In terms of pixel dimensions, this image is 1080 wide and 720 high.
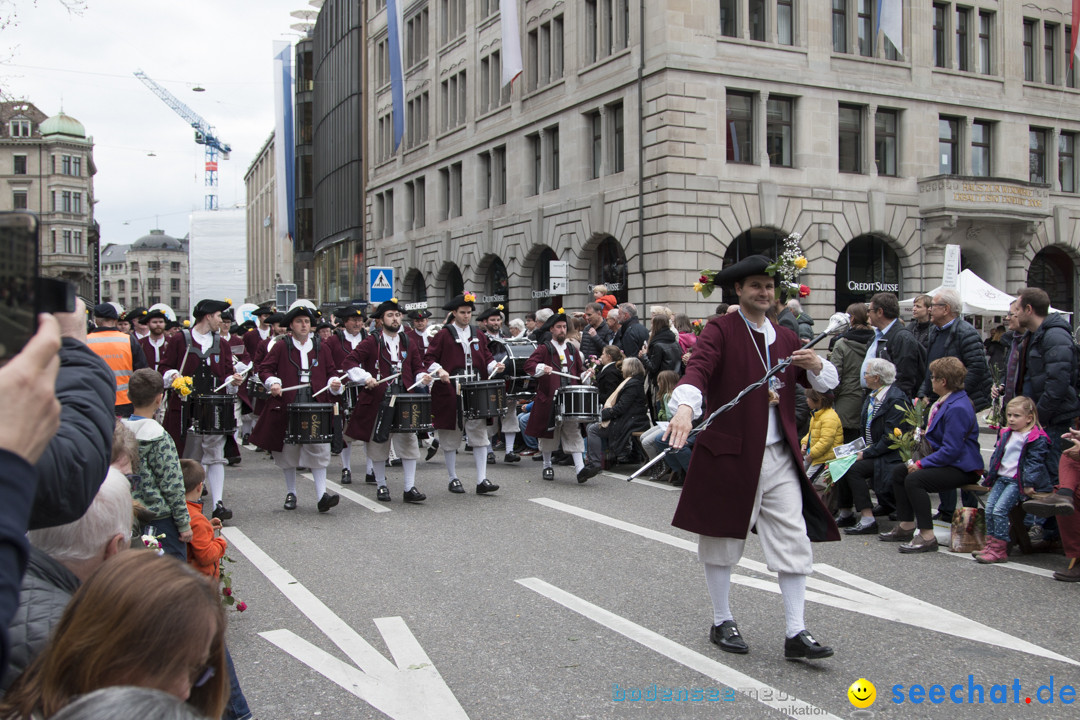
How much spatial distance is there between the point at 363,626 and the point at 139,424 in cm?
182

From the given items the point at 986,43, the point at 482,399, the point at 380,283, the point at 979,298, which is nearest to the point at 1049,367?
the point at 482,399

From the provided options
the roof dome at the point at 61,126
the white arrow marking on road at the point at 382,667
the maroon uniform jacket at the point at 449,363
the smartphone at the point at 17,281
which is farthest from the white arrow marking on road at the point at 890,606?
the roof dome at the point at 61,126

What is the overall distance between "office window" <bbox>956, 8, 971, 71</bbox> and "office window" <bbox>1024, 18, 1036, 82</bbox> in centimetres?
285

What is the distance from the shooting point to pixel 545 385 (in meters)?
12.9

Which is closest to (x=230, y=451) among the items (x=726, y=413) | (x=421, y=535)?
(x=421, y=535)

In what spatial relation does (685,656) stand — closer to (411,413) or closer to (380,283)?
(411,413)

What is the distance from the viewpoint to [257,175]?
105 meters

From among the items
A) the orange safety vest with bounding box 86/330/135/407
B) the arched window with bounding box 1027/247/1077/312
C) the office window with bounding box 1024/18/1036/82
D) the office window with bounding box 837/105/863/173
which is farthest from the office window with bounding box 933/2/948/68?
the orange safety vest with bounding box 86/330/135/407

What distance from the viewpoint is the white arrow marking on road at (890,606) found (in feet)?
18.1

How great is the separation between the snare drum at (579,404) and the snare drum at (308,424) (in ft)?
10.5

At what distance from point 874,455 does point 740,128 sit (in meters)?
20.6

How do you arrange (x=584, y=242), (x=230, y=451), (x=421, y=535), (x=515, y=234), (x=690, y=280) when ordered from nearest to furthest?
(x=421, y=535), (x=230, y=451), (x=690, y=280), (x=584, y=242), (x=515, y=234)

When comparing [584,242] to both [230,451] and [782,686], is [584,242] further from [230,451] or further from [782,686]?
[782,686]

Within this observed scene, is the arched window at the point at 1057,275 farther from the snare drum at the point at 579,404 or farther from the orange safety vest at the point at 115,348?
the orange safety vest at the point at 115,348
